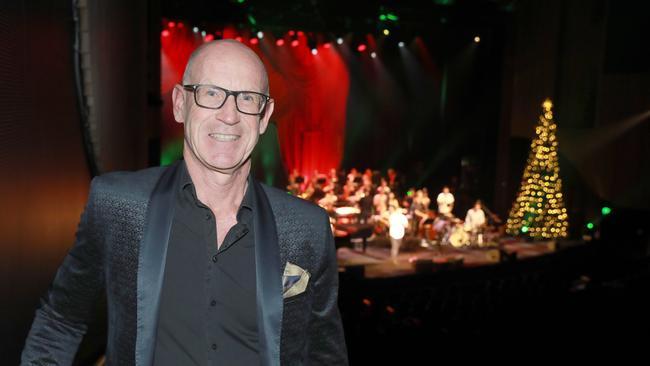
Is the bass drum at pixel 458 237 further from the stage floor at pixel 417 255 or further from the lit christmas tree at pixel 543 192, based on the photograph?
the lit christmas tree at pixel 543 192

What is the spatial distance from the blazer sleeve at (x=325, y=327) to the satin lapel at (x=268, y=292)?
6.7 inches

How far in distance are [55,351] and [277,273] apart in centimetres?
64

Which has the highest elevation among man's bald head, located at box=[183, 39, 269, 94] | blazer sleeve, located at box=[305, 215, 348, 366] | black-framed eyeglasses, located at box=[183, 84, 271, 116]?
man's bald head, located at box=[183, 39, 269, 94]

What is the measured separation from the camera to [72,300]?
1.65 m

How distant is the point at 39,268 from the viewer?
2457 mm

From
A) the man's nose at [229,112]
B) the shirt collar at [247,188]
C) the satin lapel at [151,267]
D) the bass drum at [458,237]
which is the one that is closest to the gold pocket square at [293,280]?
the shirt collar at [247,188]

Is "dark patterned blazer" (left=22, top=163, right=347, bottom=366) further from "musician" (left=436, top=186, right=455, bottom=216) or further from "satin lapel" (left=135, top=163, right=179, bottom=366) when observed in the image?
"musician" (left=436, top=186, right=455, bottom=216)

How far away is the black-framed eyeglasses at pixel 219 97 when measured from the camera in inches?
66.4

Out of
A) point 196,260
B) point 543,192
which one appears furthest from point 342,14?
point 196,260

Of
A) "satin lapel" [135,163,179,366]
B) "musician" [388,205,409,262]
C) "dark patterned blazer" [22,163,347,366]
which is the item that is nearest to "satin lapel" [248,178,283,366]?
"dark patterned blazer" [22,163,347,366]

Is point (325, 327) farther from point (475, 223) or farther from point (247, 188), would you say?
point (475, 223)

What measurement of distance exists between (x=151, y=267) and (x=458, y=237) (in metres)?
10.3

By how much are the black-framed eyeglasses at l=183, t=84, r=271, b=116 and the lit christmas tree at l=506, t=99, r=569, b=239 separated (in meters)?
11.9

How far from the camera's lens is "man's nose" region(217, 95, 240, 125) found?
1.68 metres
